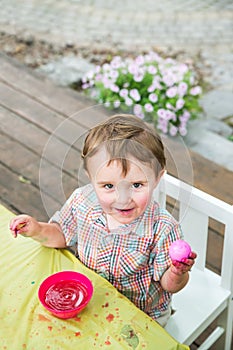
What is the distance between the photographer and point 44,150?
1699 mm

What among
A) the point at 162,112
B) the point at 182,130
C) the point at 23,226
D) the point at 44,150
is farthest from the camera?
the point at 182,130

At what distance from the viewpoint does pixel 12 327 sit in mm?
1335

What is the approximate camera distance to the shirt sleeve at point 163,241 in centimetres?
146

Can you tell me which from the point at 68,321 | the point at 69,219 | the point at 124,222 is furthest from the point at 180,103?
the point at 68,321

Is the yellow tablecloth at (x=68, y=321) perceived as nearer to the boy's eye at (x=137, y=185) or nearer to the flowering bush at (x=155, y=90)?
the boy's eye at (x=137, y=185)

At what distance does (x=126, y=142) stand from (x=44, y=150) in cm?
45

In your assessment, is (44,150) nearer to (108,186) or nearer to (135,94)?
(108,186)

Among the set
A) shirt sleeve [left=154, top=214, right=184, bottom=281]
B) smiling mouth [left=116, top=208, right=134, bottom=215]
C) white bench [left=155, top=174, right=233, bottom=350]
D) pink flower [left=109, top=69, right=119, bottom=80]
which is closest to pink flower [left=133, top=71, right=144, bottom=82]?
pink flower [left=109, top=69, right=119, bottom=80]

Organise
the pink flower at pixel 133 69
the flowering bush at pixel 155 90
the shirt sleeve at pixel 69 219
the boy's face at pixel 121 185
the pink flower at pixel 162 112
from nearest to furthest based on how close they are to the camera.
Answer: the boy's face at pixel 121 185 < the shirt sleeve at pixel 69 219 < the pink flower at pixel 162 112 < the flowering bush at pixel 155 90 < the pink flower at pixel 133 69

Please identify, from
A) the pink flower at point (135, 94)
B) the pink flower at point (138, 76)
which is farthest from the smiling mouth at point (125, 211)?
the pink flower at point (138, 76)

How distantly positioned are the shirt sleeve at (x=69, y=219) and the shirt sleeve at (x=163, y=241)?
0.24 metres

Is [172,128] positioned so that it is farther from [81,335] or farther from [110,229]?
[81,335]

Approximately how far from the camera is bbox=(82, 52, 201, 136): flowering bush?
3162 mm

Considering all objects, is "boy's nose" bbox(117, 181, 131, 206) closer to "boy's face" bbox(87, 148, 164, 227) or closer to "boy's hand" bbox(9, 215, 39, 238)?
"boy's face" bbox(87, 148, 164, 227)
